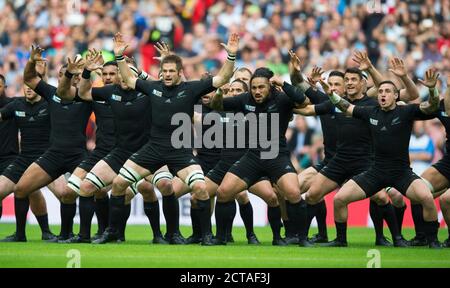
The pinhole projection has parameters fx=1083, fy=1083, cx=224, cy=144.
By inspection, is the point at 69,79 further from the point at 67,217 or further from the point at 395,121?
the point at 395,121

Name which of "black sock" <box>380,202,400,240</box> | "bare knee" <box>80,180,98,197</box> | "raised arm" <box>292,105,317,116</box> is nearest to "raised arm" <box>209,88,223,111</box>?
"raised arm" <box>292,105,317,116</box>

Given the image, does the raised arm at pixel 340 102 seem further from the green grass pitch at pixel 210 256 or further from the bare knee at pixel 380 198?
the green grass pitch at pixel 210 256

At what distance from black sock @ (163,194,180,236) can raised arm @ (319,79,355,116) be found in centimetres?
306

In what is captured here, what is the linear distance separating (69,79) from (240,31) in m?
12.1

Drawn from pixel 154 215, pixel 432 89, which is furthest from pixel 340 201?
pixel 154 215

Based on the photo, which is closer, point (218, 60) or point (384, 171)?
point (384, 171)

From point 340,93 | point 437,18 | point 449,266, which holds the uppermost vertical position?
point 437,18

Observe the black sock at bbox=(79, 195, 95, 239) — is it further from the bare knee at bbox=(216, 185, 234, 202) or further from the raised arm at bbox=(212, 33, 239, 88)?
the raised arm at bbox=(212, 33, 239, 88)

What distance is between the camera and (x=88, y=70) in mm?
16656

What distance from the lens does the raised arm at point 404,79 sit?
16547mm

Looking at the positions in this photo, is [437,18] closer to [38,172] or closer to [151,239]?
[151,239]

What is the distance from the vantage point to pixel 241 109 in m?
16.9
